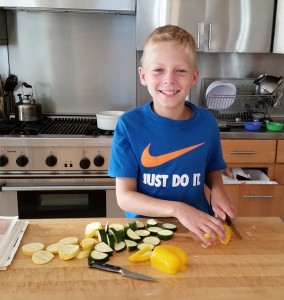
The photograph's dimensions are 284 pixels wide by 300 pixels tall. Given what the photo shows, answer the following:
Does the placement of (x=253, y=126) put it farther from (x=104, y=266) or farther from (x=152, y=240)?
(x=104, y=266)

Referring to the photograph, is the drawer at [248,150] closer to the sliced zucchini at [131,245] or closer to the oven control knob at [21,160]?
the oven control knob at [21,160]

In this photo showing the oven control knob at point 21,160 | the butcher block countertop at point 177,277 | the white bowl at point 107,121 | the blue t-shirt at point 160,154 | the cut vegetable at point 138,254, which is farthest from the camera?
the white bowl at point 107,121

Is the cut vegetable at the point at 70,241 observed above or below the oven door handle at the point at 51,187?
above

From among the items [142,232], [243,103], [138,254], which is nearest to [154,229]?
[142,232]

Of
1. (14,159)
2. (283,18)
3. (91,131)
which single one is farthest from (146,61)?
(283,18)

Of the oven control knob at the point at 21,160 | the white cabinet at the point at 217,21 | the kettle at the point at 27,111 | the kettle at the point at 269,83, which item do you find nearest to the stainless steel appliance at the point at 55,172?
the oven control knob at the point at 21,160

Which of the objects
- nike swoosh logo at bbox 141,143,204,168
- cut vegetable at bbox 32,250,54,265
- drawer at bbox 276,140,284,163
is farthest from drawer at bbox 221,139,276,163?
cut vegetable at bbox 32,250,54,265

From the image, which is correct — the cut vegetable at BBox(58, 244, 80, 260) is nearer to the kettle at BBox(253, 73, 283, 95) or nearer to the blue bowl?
the blue bowl

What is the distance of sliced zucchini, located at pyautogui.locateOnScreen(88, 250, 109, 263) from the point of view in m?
0.85

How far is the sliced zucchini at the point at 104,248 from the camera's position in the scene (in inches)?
34.9

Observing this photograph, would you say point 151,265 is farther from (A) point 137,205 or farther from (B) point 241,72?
(B) point 241,72

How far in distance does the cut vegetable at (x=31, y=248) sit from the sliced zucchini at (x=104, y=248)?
0.44ft

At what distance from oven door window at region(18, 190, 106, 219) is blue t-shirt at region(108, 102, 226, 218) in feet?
3.37

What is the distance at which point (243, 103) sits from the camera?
2.60 m
